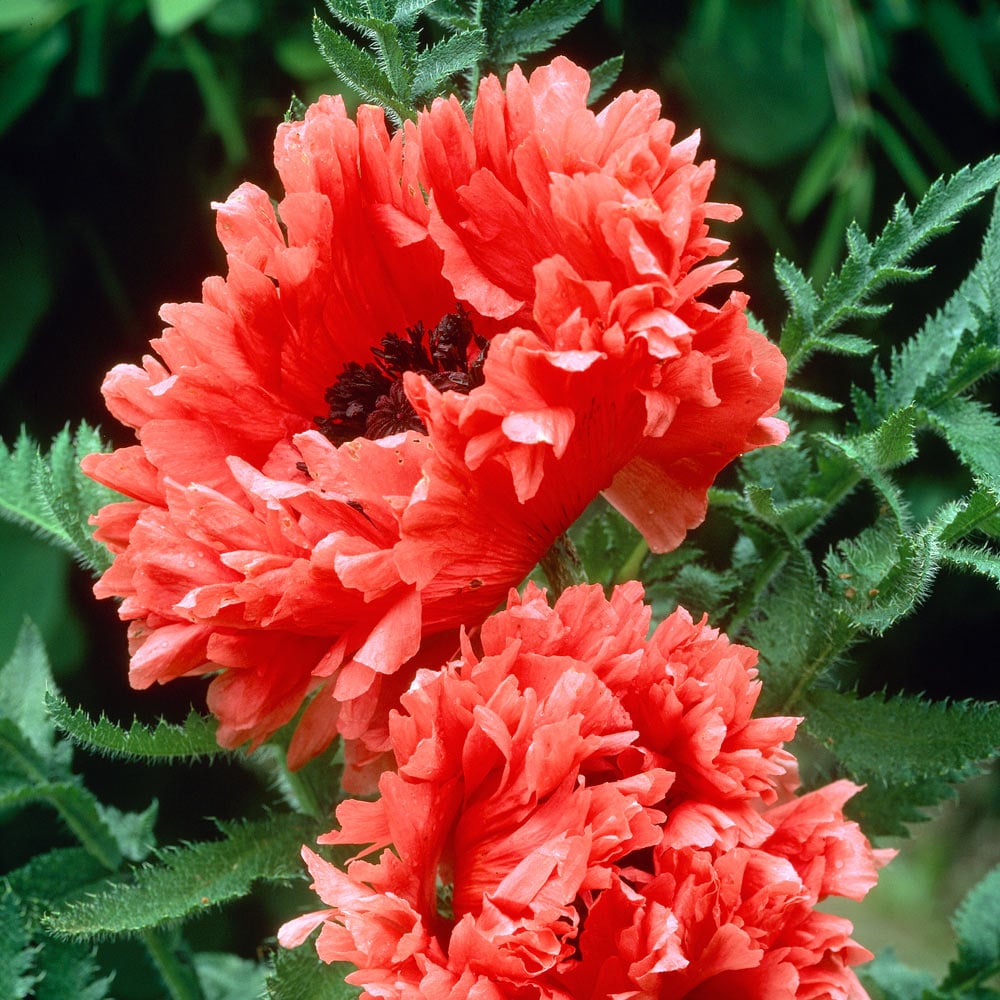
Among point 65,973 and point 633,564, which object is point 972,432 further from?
point 65,973

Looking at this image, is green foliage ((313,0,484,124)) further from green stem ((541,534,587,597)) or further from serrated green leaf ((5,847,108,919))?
serrated green leaf ((5,847,108,919))

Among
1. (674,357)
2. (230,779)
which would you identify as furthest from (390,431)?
(230,779)

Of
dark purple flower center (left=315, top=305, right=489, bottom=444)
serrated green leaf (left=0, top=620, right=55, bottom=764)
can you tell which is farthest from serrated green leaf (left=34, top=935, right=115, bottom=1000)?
dark purple flower center (left=315, top=305, right=489, bottom=444)

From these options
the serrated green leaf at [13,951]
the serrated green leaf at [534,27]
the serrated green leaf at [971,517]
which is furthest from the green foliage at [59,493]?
the serrated green leaf at [971,517]

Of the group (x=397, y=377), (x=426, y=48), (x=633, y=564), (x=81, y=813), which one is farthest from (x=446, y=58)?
(x=81, y=813)

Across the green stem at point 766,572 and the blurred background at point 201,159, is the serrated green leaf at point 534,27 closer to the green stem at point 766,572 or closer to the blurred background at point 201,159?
the green stem at point 766,572
